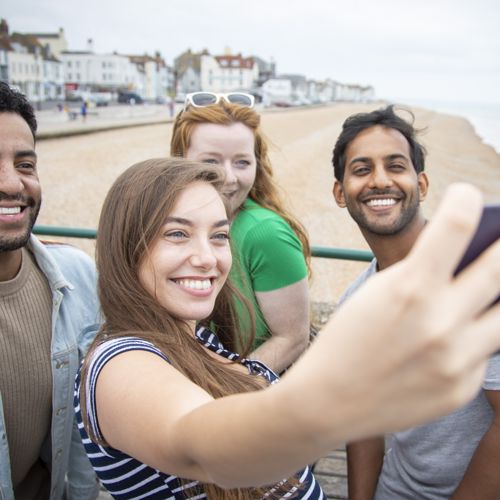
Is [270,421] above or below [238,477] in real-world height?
above

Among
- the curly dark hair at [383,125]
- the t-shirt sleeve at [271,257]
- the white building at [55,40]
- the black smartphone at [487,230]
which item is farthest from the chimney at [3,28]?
the black smartphone at [487,230]

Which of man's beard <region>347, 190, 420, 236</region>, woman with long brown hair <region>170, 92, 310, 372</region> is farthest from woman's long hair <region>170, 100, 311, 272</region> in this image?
man's beard <region>347, 190, 420, 236</region>

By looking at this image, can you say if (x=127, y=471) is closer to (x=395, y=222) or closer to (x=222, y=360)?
(x=222, y=360)

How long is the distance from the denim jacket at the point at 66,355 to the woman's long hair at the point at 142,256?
72 centimetres

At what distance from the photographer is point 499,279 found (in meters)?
0.69

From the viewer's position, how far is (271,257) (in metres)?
A: 2.41

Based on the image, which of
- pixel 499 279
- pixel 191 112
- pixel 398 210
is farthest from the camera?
pixel 191 112

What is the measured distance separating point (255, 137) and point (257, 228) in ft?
2.33

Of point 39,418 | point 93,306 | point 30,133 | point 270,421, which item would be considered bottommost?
point 39,418

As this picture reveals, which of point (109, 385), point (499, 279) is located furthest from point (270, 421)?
point (109, 385)

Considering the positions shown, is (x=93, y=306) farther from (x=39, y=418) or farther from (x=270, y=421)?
(x=270, y=421)

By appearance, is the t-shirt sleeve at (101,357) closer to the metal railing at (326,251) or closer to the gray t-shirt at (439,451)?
the gray t-shirt at (439,451)

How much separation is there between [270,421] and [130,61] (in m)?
121

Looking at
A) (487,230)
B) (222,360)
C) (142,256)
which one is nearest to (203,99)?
(142,256)
